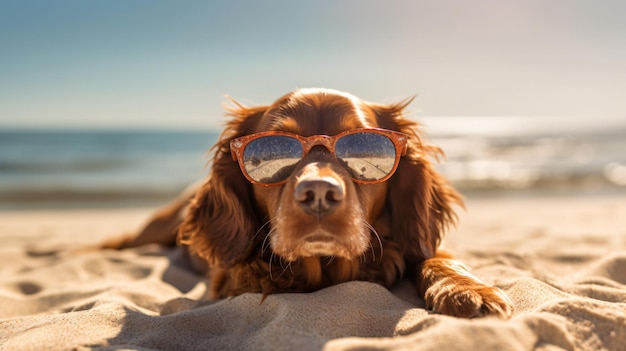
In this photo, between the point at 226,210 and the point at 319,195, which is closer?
the point at 319,195

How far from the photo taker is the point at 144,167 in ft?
55.0

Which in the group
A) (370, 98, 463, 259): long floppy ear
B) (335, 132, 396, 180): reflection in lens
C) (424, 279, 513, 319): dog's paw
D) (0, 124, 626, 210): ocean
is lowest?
(0, 124, 626, 210): ocean

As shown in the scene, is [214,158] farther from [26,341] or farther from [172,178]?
[172,178]

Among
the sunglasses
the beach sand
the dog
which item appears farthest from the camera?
the sunglasses

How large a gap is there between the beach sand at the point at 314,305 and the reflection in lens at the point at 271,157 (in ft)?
2.02

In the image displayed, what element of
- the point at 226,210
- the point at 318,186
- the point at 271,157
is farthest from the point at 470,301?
the point at 226,210

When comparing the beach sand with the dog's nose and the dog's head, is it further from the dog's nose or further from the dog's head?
the dog's nose

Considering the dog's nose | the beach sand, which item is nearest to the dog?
the dog's nose

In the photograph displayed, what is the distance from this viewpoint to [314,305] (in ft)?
7.64

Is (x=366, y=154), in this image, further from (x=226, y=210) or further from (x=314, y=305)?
(x=226, y=210)

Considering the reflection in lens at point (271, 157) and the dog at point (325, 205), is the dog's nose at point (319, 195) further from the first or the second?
the reflection in lens at point (271, 157)

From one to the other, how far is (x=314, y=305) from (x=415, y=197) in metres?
1.03

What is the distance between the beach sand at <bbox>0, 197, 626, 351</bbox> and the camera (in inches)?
73.7

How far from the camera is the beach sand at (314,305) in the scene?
1.87m
